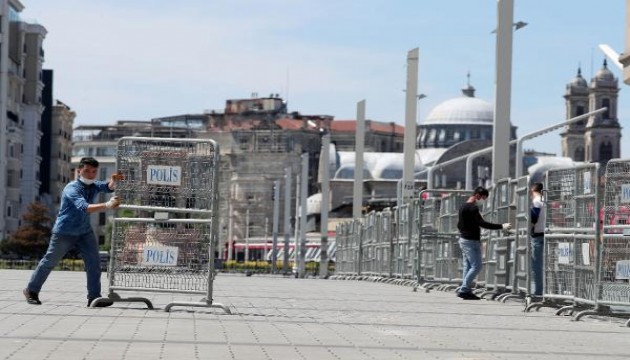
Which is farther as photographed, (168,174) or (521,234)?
(521,234)

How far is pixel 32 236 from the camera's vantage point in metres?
112

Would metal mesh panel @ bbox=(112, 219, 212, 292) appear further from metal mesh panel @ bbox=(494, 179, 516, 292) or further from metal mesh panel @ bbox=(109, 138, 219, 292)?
metal mesh panel @ bbox=(494, 179, 516, 292)

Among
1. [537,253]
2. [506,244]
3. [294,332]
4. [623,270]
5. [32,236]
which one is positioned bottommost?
[294,332]

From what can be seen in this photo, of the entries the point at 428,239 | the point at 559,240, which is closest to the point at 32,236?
the point at 428,239

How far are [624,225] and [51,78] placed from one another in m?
130

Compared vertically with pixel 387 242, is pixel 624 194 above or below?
below

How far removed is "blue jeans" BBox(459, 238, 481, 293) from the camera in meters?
26.2

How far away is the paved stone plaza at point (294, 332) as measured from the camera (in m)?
13.3

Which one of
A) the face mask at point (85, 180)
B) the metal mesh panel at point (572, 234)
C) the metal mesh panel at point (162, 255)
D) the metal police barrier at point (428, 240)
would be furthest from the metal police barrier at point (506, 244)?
the face mask at point (85, 180)

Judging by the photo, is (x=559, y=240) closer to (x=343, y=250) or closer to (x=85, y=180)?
(x=85, y=180)

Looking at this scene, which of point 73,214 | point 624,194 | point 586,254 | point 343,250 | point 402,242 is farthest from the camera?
point 343,250

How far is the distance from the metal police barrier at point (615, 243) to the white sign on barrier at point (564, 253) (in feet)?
3.87

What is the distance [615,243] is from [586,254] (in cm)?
97

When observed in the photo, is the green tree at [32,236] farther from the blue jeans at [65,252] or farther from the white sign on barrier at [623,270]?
the white sign on barrier at [623,270]
